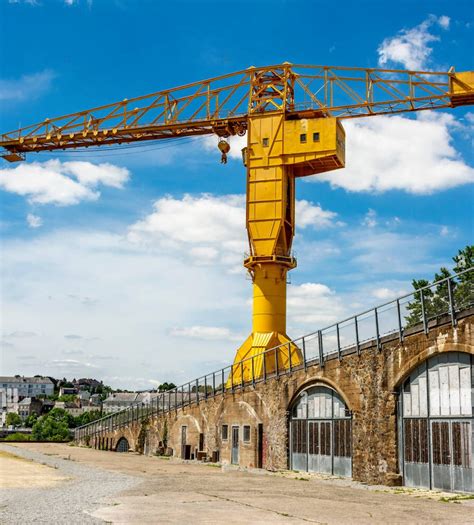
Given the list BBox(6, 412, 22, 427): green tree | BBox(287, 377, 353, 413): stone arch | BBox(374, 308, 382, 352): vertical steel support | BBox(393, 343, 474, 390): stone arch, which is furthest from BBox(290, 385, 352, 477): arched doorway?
BBox(6, 412, 22, 427): green tree

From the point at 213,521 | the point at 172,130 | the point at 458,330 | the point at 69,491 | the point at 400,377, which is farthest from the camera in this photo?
the point at 172,130

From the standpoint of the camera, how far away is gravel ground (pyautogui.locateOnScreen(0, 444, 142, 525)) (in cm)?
1324

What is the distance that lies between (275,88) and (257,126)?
9.62 ft

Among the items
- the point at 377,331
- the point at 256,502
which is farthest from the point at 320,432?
the point at 256,502

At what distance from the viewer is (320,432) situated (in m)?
26.2

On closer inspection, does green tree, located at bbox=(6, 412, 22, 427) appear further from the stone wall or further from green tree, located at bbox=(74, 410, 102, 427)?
the stone wall

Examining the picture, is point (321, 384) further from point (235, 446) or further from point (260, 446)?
point (235, 446)

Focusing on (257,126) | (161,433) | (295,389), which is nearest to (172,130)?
(257,126)

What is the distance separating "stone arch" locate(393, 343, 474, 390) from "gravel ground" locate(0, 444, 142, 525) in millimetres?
8667

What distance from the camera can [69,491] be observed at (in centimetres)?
1833

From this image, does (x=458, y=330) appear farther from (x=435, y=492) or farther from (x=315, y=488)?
(x=315, y=488)

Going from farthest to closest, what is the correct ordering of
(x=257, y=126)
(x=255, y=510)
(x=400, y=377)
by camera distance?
(x=257, y=126)
(x=400, y=377)
(x=255, y=510)

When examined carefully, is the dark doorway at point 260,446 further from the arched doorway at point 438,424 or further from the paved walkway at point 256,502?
the arched doorway at point 438,424

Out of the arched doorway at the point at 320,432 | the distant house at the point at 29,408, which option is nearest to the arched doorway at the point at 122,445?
the arched doorway at the point at 320,432
